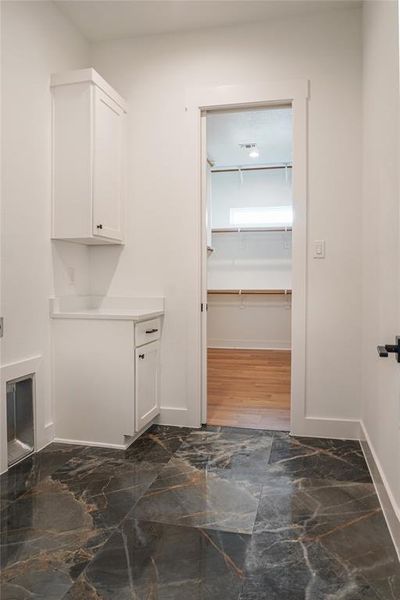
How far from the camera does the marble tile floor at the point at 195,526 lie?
4.74ft

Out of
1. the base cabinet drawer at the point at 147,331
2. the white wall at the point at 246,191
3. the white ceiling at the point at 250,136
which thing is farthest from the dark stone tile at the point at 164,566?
the white wall at the point at 246,191

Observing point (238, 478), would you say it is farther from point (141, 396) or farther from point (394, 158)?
point (394, 158)

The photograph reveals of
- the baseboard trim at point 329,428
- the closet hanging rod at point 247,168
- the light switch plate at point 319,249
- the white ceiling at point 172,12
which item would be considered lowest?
the baseboard trim at point 329,428

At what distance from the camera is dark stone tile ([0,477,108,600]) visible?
1.45 metres

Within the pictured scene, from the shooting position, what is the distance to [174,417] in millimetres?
3078

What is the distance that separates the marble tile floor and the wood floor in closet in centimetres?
54

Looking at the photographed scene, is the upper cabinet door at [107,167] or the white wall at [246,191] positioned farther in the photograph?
the white wall at [246,191]

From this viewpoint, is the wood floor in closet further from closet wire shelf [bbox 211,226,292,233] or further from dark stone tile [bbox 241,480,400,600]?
closet wire shelf [bbox 211,226,292,233]

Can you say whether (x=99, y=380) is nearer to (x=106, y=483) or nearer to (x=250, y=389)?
(x=106, y=483)

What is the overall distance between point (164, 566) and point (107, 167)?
2339 millimetres

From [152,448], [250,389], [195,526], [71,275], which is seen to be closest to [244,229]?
[250,389]

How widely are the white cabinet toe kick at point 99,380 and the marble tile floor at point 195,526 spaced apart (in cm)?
14

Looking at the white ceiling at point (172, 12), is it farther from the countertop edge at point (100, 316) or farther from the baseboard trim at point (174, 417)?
the baseboard trim at point (174, 417)

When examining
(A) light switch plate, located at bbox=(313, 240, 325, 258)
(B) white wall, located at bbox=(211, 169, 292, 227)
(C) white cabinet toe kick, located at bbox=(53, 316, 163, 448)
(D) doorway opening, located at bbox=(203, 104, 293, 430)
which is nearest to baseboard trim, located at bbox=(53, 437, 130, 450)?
(C) white cabinet toe kick, located at bbox=(53, 316, 163, 448)
